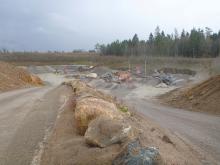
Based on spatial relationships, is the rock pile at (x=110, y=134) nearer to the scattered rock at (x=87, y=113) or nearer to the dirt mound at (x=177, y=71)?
the scattered rock at (x=87, y=113)

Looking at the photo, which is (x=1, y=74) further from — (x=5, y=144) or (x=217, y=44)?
(x=217, y=44)

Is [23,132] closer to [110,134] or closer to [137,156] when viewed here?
[110,134]

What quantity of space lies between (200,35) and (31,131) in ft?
465

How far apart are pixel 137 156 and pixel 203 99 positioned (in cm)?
3254

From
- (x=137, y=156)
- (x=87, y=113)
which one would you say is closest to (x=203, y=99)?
(x=87, y=113)

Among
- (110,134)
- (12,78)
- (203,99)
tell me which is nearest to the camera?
(110,134)

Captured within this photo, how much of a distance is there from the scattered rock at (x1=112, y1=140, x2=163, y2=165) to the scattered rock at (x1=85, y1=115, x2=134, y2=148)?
173cm

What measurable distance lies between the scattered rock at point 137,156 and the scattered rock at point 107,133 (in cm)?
173

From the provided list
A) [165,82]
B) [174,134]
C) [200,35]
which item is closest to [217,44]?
[200,35]

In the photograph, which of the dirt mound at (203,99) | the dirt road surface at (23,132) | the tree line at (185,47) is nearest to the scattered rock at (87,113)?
the dirt road surface at (23,132)

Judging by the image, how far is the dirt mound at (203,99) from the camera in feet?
124

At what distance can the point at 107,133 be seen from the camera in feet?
40.4

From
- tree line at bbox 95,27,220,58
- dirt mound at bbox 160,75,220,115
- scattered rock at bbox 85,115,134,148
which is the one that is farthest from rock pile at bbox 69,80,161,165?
tree line at bbox 95,27,220,58

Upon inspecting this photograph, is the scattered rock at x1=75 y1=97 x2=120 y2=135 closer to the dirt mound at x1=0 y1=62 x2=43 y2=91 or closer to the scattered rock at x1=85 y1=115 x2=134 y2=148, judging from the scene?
the scattered rock at x1=85 y1=115 x2=134 y2=148
